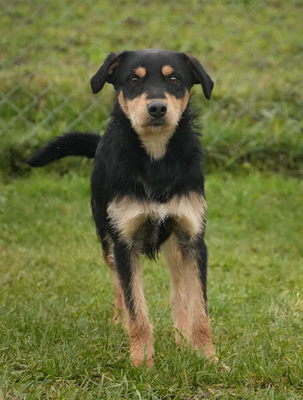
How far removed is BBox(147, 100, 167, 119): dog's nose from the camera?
302 centimetres

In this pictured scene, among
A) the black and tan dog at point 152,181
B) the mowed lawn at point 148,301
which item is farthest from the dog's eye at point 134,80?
the mowed lawn at point 148,301

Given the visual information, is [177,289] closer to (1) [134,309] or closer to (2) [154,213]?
(1) [134,309]

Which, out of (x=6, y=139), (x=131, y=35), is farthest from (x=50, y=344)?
(x=131, y=35)

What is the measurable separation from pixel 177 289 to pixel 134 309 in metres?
0.50

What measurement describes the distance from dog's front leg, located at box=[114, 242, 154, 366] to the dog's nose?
0.78 metres

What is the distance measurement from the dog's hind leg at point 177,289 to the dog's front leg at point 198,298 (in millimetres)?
183

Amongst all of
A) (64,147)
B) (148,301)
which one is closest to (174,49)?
(64,147)

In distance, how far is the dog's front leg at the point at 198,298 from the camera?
10.7ft

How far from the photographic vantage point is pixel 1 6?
354 inches

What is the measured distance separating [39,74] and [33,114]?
636mm

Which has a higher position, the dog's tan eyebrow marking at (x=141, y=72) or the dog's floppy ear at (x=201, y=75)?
the dog's tan eyebrow marking at (x=141, y=72)

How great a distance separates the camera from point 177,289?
3.59 m

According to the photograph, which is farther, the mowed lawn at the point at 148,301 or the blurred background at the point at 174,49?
the blurred background at the point at 174,49

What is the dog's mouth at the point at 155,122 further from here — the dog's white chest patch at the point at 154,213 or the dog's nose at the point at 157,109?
the dog's white chest patch at the point at 154,213
